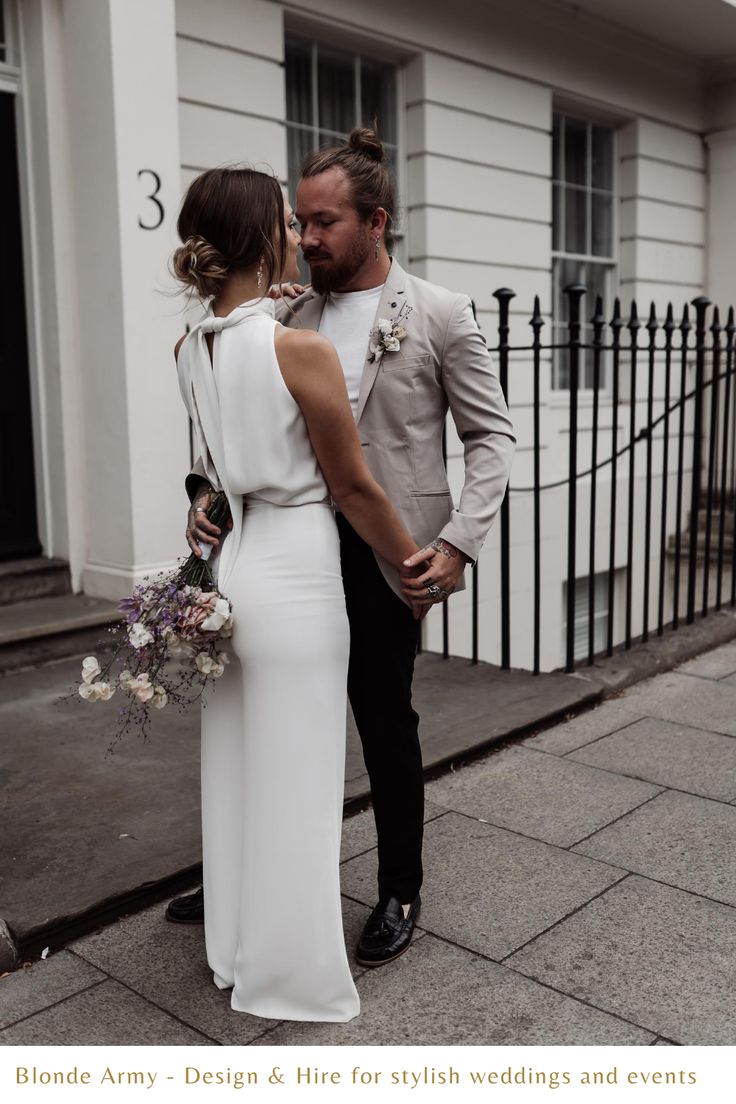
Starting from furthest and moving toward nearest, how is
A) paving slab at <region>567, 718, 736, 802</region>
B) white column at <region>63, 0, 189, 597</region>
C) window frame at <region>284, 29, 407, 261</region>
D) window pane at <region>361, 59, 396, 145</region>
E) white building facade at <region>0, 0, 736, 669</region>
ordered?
window pane at <region>361, 59, 396, 145</region>
window frame at <region>284, 29, 407, 261</region>
white building facade at <region>0, 0, 736, 669</region>
white column at <region>63, 0, 189, 597</region>
paving slab at <region>567, 718, 736, 802</region>

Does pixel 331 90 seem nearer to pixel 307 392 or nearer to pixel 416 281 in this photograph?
pixel 416 281

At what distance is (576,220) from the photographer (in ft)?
32.6

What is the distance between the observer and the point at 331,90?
7.60 m

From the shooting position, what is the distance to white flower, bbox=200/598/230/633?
223 centimetres

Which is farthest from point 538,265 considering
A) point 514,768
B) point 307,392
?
point 307,392

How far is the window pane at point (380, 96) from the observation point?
7.89m

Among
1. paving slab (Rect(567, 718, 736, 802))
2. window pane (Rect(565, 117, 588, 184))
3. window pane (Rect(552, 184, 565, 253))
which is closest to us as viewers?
paving slab (Rect(567, 718, 736, 802))

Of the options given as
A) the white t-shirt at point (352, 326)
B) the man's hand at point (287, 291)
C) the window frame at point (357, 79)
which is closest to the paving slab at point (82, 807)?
the white t-shirt at point (352, 326)

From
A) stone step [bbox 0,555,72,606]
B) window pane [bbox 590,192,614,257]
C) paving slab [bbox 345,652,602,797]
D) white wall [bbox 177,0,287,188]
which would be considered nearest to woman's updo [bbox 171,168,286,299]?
paving slab [bbox 345,652,602,797]

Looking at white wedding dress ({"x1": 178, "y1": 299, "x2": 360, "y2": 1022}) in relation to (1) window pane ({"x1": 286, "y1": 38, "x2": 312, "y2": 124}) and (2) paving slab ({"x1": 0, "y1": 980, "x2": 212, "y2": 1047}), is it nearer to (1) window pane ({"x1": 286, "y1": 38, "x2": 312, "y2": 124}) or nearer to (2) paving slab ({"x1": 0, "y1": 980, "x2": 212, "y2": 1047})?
(2) paving slab ({"x1": 0, "y1": 980, "x2": 212, "y2": 1047})

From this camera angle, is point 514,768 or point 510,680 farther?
point 510,680

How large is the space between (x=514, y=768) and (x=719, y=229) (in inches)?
352

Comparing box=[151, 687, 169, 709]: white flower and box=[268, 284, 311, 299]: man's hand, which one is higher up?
box=[268, 284, 311, 299]: man's hand

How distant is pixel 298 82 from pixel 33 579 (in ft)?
13.7
